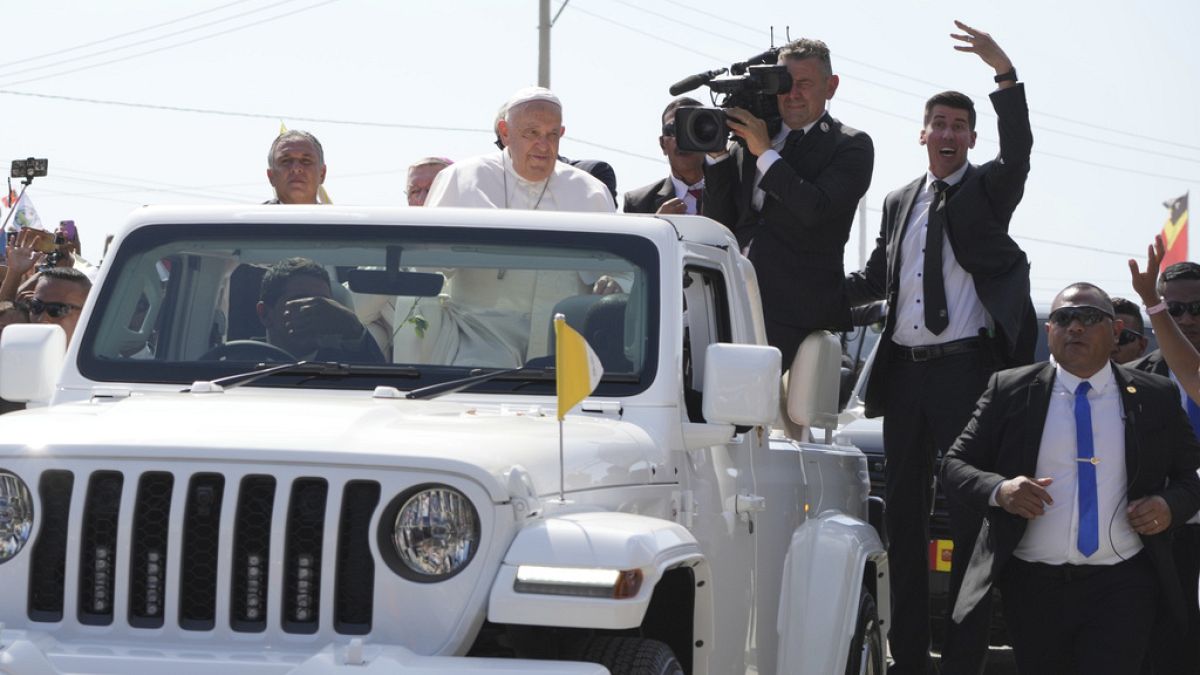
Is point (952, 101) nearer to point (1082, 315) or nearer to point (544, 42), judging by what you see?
point (1082, 315)

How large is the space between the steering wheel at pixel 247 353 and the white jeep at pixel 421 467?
0.04ft

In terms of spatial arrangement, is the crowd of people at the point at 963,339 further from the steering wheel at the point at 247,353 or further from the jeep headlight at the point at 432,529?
the jeep headlight at the point at 432,529

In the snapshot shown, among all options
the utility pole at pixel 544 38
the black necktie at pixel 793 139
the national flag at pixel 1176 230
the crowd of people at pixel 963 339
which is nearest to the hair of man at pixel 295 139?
the crowd of people at pixel 963 339

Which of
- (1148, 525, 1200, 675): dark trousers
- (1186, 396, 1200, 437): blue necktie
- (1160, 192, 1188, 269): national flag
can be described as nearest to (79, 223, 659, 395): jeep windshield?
(1148, 525, 1200, 675): dark trousers

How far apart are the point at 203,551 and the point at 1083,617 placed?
12.3ft

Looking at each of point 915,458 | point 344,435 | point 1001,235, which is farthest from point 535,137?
point 344,435

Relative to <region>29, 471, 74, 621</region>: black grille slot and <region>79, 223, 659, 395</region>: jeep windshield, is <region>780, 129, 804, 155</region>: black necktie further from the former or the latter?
<region>29, 471, 74, 621</region>: black grille slot

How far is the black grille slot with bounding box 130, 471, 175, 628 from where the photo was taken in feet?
13.6

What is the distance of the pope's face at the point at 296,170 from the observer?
25.9 feet

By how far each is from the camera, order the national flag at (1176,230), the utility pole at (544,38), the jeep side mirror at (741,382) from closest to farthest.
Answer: the jeep side mirror at (741,382)
the national flag at (1176,230)
the utility pole at (544,38)

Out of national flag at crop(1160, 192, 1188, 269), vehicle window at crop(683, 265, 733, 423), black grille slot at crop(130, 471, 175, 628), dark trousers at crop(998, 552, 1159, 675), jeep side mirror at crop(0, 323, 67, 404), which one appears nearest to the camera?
black grille slot at crop(130, 471, 175, 628)

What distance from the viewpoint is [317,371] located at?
16.9ft

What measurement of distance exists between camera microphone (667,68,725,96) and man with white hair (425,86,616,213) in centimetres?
80

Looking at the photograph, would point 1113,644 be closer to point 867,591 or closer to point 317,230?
point 867,591
